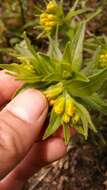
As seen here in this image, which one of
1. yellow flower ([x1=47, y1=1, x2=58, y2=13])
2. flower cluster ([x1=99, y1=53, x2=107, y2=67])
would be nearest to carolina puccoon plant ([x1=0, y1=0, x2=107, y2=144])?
flower cluster ([x1=99, y1=53, x2=107, y2=67])

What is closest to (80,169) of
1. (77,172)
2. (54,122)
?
(77,172)

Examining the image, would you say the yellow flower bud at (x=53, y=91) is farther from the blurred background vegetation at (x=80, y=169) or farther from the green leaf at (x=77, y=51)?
the blurred background vegetation at (x=80, y=169)

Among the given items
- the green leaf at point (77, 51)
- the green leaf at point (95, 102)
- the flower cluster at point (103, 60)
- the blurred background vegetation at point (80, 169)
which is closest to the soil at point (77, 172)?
the blurred background vegetation at point (80, 169)

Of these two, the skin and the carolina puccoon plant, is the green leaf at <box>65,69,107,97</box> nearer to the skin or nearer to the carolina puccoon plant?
the carolina puccoon plant

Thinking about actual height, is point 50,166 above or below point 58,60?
below

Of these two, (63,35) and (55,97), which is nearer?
(55,97)

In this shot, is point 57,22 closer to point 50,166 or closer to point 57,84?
point 57,84

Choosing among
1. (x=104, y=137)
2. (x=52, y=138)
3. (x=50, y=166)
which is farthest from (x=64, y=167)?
(x=52, y=138)
